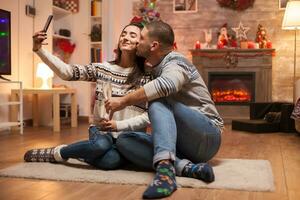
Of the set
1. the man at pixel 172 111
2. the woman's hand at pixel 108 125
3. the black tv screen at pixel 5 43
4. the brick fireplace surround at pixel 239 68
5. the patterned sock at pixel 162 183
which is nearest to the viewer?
the patterned sock at pixel 162 183

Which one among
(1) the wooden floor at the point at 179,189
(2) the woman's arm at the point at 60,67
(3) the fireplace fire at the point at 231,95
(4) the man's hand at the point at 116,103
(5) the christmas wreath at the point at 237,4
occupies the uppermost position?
(5) the christmas wreath at the point at 237,4

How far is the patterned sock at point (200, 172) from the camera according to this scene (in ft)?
5.76

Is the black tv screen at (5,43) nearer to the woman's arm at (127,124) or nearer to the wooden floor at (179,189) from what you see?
the wooden floor at (179,189)

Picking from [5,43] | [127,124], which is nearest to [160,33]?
[127,124]

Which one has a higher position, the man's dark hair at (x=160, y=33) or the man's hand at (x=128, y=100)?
the man's dark hair at (x=160, y=33)

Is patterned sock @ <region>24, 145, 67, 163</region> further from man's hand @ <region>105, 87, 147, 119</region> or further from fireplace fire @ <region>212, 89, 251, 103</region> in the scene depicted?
fireplace fire @ <region>212, 89, 251, 103</region>

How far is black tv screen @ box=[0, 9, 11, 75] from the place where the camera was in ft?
13.2

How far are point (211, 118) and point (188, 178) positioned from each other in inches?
12.5

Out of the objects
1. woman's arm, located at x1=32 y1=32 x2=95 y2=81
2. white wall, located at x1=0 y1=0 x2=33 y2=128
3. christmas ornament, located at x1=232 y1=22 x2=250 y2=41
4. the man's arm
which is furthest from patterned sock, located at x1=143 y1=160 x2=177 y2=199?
christmas ornament, located at x1=232 y1=22 x2=250 y2=41

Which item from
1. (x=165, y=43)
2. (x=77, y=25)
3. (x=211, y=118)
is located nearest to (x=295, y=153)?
(x=211, y=118)

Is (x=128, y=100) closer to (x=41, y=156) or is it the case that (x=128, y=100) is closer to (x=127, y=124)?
(x=127, y=124)

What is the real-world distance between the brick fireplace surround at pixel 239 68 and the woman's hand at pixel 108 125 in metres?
3.61

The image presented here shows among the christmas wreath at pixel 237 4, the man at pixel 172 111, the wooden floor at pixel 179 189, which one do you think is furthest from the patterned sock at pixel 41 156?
the christmas wreath at pixel 237 4

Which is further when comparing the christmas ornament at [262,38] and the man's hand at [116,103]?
the christmas ornament at [262,38]
